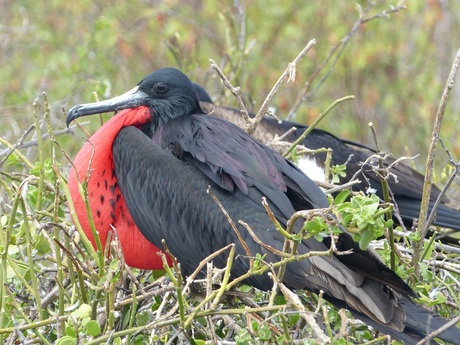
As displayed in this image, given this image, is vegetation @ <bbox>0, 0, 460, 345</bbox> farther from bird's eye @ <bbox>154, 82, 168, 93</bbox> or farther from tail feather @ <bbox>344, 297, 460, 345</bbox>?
bird's eye @ <bbox>154, 82, 168, 93</bbox>

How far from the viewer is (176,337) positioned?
2.90 metres

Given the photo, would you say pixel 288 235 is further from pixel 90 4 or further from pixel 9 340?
pixel 90 4

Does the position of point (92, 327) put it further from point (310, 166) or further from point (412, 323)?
point (310, 166)

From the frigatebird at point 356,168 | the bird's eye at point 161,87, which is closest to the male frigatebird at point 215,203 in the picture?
the bird's eye at point 161,87

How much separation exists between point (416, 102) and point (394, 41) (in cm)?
57

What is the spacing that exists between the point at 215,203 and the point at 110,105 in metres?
0.73

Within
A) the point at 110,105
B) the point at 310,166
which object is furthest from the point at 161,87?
the point at 310,166

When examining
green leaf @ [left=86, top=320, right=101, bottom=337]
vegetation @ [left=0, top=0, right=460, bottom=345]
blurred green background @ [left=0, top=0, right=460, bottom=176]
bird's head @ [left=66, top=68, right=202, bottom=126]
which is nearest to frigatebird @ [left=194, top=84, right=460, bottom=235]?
vegetation @ [left=0, top=0, right=460, bottom=345]

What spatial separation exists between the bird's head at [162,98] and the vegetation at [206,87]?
0.67ft

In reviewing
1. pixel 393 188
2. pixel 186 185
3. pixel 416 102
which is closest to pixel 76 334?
pixel 186 185

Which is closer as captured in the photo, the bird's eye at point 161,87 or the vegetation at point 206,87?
the vegetation at point 206,87

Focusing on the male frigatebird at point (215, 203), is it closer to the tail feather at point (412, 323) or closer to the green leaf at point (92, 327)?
the tail feather at point (412, 323)

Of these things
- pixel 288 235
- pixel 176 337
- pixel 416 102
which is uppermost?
pixel 288 235

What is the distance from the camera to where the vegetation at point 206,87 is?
273 centimetres
